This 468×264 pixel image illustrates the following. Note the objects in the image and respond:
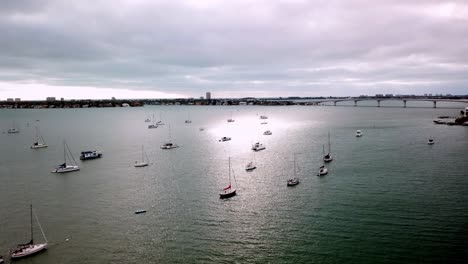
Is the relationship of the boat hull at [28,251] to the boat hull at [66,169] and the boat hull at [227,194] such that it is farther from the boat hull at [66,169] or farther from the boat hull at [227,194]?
the boat hull at [66,169]

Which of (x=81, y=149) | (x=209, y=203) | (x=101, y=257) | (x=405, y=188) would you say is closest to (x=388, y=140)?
(x=405, y=188)

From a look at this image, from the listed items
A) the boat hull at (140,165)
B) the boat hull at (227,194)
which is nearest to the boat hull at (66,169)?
the boat hull at (140,165)

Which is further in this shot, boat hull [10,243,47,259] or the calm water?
the calm water

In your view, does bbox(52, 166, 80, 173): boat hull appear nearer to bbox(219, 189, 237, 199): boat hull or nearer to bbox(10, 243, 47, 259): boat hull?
bbox(219, 189, 237, 199): boat hull

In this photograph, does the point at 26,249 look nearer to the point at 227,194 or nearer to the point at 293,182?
the point at 227,194

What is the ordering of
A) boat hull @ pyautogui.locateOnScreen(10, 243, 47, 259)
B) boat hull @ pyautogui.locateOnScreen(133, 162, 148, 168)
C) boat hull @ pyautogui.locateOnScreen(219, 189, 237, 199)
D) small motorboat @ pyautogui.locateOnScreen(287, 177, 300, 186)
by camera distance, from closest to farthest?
boat hull @ pyautogui.locateOnScreen(10, 243, 47, 259) → boat hull @ pyautogui.locateOnScreen(219, 189, 237, 199) → small motorboat @ pyautogui.locateOnScreen(287, 177, 300, 186) → boat hull @ pyautogui.locateOnScreen(133, 162, 148, 168)

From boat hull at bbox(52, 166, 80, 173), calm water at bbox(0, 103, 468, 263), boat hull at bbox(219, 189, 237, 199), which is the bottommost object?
calm water at bbox(0, 103, 468, 263)

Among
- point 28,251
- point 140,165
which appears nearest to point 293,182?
point 140,165

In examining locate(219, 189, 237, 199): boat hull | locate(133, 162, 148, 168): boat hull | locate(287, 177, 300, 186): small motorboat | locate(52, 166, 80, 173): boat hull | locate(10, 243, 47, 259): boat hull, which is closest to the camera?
locate(10, 243, 47, 259): boat hull

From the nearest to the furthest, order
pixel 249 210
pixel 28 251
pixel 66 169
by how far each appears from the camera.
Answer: pixel 28 251
pixel 249 210
pixel 66 169

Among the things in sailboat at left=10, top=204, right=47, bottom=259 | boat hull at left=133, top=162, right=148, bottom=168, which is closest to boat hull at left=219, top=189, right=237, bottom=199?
sailboat at left=10, top=204, right=47, bottom=259
